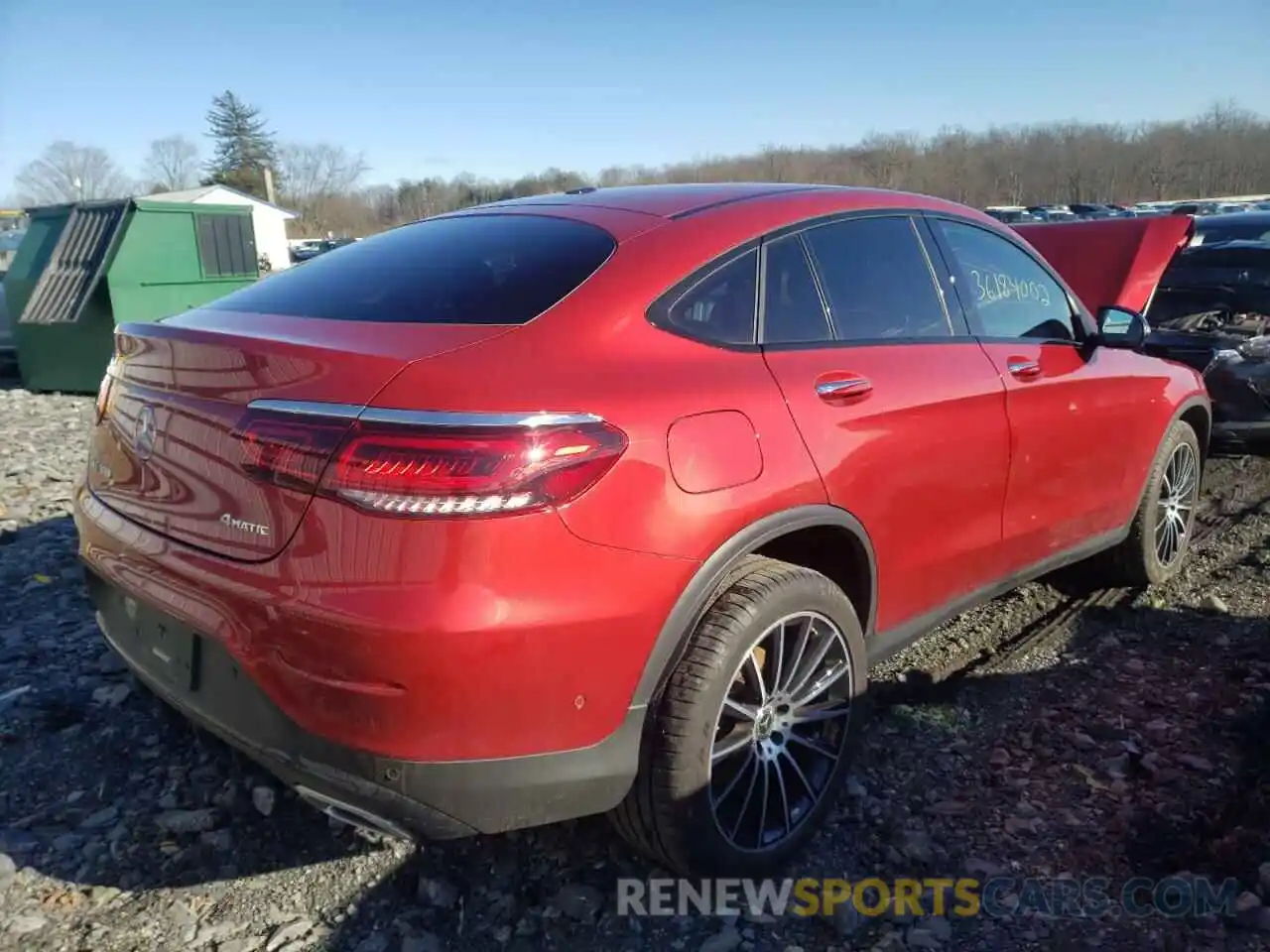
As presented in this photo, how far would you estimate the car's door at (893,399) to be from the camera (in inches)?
99.5

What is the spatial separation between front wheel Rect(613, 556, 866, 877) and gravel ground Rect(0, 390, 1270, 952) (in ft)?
0.58

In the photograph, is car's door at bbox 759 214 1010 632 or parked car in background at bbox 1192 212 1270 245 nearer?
car's door at bbox 759 214 1010 632

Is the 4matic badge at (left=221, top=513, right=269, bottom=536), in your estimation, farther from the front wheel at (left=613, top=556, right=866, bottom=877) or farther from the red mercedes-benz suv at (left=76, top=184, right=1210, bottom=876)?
the front wheel at (left=613, top=556, right=866, bottom=877)

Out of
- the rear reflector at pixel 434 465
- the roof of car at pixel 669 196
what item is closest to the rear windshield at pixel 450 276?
the roof of car at pixel 669 196

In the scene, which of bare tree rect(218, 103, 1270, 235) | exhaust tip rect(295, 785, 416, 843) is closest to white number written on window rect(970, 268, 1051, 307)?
exhaust tip rect(295, 785, 416, 843)

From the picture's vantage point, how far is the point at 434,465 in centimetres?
185

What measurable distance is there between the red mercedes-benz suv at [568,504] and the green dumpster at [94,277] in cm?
715

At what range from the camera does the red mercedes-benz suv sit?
1867 millimetres

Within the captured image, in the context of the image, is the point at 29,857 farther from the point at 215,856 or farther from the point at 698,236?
the point at 698,236

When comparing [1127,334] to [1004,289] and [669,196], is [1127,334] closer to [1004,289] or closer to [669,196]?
[1004,289]

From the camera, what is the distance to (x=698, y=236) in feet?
8.14

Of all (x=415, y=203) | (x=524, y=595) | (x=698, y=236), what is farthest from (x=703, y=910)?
(x=415, y=203)

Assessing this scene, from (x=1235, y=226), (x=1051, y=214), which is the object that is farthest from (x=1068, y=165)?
(x=1235, y=226)

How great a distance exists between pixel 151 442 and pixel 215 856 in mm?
1106
